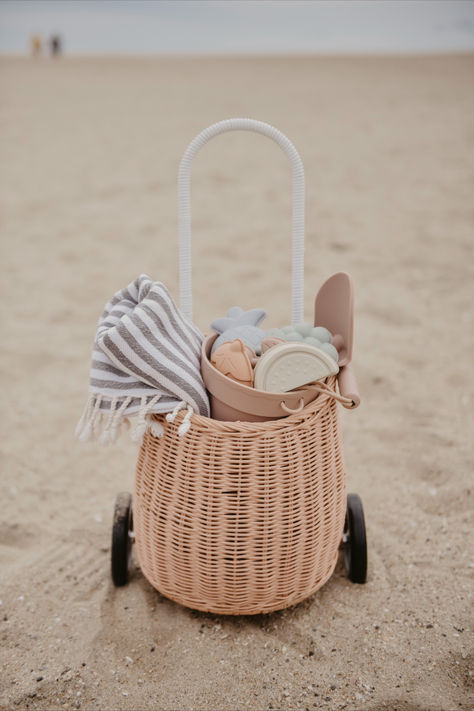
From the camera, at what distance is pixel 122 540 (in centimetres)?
200

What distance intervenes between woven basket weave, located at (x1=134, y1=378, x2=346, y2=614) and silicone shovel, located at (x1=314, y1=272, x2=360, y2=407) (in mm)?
68

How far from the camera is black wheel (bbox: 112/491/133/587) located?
2.00m

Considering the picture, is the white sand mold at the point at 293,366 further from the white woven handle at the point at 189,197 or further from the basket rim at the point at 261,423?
the white woven handle at the point at 189,197

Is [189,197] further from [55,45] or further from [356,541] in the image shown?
[55,45]

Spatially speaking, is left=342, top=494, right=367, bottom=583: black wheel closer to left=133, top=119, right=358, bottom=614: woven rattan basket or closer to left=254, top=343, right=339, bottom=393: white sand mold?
left=133, top=119, right=358, bottom=614: woven rattan basket

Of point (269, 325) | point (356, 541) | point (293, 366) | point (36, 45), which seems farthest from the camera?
point (36, 45)

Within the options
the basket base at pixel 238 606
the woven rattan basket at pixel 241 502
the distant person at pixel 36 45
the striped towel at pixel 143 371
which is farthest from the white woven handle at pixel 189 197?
the distant person at pixel 36 45

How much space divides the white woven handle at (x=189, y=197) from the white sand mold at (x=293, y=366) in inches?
13.7

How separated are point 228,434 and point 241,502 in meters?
0.19

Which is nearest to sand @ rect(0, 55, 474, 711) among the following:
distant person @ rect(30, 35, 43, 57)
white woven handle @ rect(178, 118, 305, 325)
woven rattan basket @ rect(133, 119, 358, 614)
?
woven rattan basket @ rect(133, 119, 358, 614)

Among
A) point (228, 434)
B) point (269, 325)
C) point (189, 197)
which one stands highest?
point (189, 197)

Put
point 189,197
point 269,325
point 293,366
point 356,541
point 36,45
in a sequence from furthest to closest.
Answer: point 36,45, point 269,325, point 356,541, point 189,197, point 293,366

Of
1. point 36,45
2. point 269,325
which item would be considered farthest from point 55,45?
point 269,325

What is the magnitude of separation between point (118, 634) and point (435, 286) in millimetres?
3186
